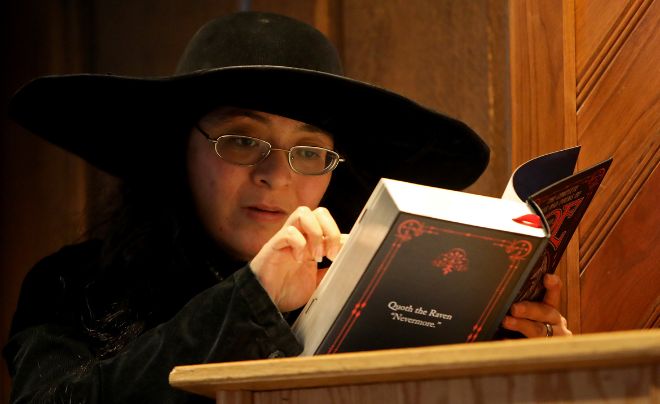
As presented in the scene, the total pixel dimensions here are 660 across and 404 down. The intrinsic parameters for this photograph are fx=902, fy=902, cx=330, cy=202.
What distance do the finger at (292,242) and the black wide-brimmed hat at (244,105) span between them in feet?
1.35

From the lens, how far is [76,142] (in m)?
1.58

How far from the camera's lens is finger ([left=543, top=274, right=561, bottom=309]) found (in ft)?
3.79

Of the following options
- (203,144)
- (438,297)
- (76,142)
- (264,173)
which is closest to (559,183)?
(438,297)

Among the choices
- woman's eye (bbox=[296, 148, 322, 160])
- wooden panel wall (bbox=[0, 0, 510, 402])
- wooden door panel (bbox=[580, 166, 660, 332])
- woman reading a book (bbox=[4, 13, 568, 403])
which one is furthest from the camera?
wooden panel wall (bbox=[0, 0, 510, 402])

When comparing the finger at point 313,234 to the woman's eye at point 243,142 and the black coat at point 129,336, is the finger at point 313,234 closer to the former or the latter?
the black coat at point 129,336

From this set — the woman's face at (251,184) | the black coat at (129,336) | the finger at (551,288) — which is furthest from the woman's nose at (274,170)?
the finger at (551,288)

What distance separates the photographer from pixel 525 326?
1.16 meters

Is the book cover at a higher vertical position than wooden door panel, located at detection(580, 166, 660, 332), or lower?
higher

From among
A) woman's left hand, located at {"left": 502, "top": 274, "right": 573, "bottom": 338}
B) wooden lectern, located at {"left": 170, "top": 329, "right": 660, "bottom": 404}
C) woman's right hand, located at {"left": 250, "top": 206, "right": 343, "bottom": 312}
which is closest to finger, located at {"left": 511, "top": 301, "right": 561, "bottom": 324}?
woman's left hand, located at {"left": 502, "top": 274, "right": 573, "bottom": 338}

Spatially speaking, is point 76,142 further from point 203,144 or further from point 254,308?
point 254,308

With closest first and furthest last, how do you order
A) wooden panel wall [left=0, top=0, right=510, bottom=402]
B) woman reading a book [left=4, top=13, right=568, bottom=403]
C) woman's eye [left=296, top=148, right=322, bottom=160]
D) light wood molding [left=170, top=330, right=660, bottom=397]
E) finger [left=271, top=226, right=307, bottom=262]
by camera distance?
light wood molding [left=170, top=330, right=660, bottom=397] < finger [left=271, top=226, right=307, bottom=262] < woman reading a book [left=4, top=13, right=568, bottom=403] < woman's eye [left=296, top=148, right=322, bottom=160] < wooden panel wall [left=0, top=0, right=510, bottom=402]

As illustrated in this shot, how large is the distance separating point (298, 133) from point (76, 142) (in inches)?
15.7

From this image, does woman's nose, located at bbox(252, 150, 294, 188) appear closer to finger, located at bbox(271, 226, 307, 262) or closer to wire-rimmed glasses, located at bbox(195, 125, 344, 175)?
wire-rimmed glasses, located at bbox(195, 125, 344, 175)

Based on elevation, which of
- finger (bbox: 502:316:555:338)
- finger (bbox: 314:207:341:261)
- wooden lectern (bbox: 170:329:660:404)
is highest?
wooden lectern (bbox: 170:329:660:404)
